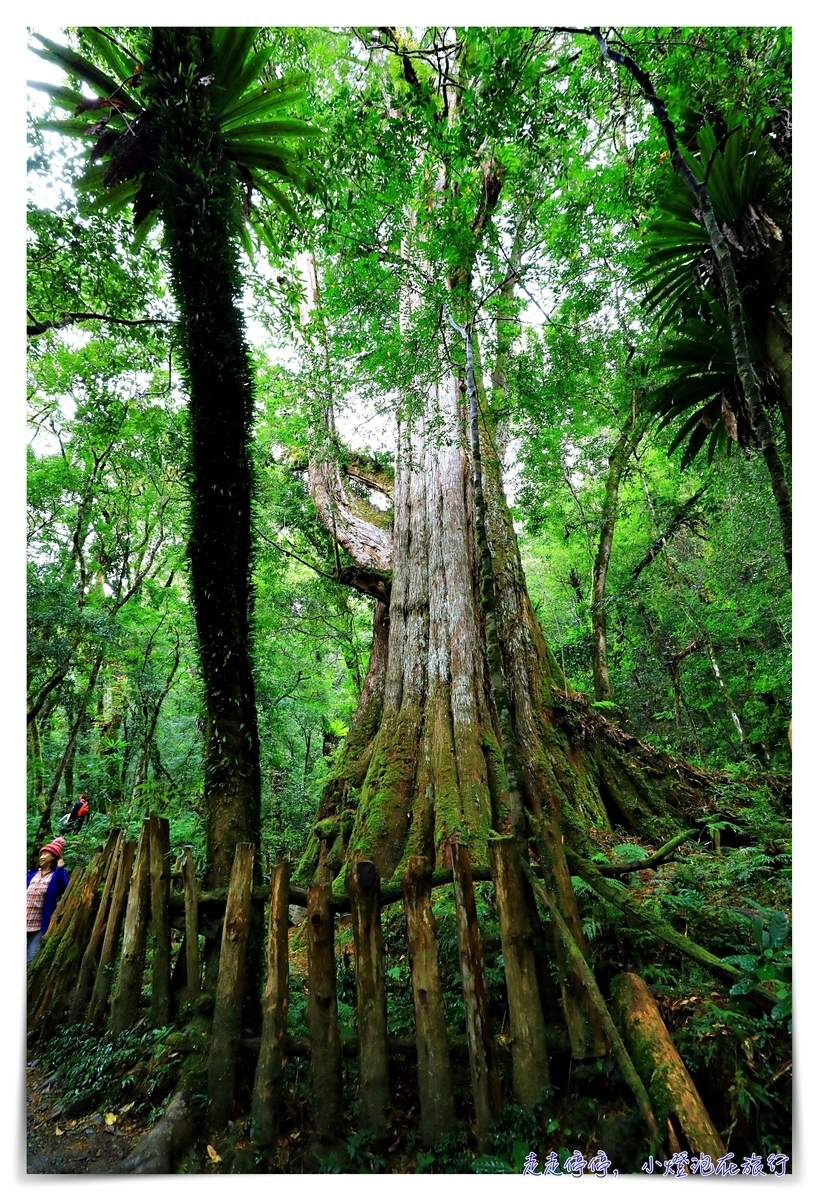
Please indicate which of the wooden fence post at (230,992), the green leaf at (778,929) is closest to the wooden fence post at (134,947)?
the wooden fence post at (230,992)

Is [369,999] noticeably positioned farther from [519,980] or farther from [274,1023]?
[519,980]

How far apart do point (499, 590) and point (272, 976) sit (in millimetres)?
3352

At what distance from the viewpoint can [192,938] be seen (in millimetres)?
2092

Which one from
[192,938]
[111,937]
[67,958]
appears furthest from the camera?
[67,958]

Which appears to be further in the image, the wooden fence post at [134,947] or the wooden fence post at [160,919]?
the wooden fence post at [134,947]

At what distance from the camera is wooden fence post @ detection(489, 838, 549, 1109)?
158 cm

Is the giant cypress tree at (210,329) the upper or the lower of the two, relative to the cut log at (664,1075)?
upper

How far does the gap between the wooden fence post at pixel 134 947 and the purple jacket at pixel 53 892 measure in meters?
1.43

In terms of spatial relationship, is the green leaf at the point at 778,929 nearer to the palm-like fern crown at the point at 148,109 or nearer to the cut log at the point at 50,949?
the cut log at the point at 50,949

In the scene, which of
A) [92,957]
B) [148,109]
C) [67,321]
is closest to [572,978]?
[92,957]

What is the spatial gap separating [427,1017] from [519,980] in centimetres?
31

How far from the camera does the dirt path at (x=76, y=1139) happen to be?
1.82m
